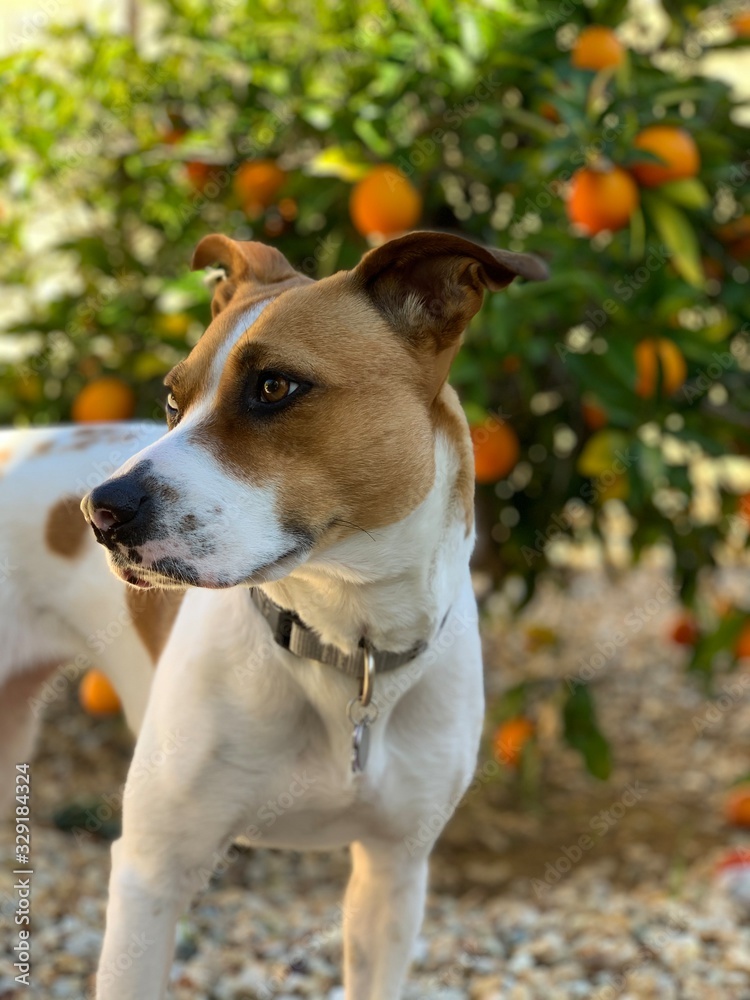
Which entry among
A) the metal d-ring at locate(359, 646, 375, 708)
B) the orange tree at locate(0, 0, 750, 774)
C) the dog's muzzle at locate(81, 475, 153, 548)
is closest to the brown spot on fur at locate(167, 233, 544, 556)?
the dog's muzzle at locate(81, 475, 153, 548)

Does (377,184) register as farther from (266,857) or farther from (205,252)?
(266,857)

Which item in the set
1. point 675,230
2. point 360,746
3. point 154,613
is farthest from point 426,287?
point 675,230

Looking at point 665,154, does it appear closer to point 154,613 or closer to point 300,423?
point 300,423

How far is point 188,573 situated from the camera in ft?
5.32

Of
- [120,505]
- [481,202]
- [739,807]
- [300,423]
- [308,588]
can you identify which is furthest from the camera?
[739,807]

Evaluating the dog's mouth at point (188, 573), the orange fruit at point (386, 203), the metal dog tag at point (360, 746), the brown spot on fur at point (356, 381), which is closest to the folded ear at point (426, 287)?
the brown spot on fur at point (356, 381)

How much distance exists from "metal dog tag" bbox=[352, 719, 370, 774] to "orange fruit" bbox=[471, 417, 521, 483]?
117 cm

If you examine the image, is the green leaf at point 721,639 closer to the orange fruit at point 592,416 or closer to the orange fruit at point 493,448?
the orange fruit at point 592,416

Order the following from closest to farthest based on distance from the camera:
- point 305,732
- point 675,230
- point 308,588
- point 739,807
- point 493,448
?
point 308,588, point 305,732, point 675,230, point 493,448, point 739,807

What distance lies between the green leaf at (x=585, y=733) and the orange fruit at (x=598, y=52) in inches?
64.8

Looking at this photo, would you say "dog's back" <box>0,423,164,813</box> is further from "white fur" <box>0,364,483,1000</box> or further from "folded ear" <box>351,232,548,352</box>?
"folded ear" <box>351,232,548,352</box>

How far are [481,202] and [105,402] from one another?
1223 millimetres

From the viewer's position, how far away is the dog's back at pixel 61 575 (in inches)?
94.4

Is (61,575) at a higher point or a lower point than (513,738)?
higher
